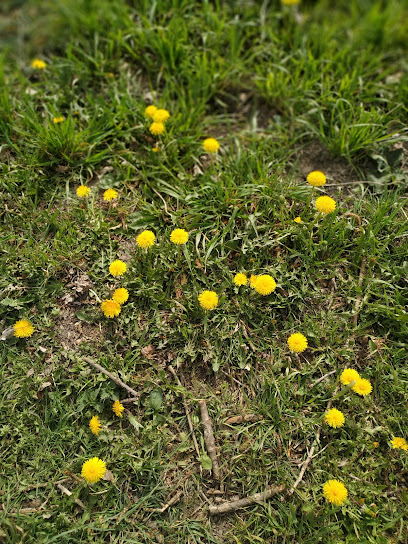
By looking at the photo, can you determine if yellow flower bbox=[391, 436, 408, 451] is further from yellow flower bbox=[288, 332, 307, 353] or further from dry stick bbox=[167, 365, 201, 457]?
dry stick bbox=[167, 365, 201, 457]

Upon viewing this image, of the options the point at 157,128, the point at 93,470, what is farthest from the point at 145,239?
the point at 93,470

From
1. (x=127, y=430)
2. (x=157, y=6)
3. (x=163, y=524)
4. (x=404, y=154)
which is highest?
(x=157, y=6)

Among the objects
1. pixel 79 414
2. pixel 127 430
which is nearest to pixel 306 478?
pixel 127 430

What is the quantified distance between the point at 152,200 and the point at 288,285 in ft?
3.52

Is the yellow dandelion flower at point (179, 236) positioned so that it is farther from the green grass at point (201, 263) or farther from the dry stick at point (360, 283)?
the dry stick at point (360, 283)

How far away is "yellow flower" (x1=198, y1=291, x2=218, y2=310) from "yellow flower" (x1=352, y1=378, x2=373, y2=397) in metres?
0.90

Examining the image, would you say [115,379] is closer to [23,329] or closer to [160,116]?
[23,329]

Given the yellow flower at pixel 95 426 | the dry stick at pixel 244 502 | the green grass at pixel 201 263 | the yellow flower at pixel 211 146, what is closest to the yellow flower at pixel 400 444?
the green grass at pixel 201 263

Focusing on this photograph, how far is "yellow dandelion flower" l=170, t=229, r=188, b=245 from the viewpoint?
2.79 meters

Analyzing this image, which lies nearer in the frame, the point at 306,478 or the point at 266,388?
the point at 306,478

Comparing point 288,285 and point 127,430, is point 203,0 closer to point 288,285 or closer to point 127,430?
point 288,285

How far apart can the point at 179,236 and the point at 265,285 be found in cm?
60

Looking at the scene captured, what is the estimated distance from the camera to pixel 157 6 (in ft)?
12.3

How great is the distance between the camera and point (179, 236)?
9.20 feet
